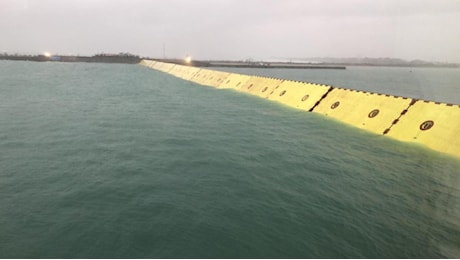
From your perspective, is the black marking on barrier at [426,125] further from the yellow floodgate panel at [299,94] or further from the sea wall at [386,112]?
the yellow floodgate panel at [299,94]

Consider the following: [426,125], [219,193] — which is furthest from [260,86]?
[219,193]

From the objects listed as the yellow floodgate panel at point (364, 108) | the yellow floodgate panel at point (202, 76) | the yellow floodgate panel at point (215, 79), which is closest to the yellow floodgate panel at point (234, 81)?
the yellow floodgate panel at point (215, 79)

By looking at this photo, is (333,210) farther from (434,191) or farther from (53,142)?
(53,142)

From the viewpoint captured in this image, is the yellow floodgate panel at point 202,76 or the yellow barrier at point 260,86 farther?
the yellow floodgate panel at point 202,76

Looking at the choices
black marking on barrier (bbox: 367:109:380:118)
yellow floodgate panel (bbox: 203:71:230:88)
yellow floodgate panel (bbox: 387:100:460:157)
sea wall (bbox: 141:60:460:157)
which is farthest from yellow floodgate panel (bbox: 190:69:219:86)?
yellow floodgate panel (bbox: 387:100:460:157)

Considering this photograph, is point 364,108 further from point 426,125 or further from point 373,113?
point 426,125
